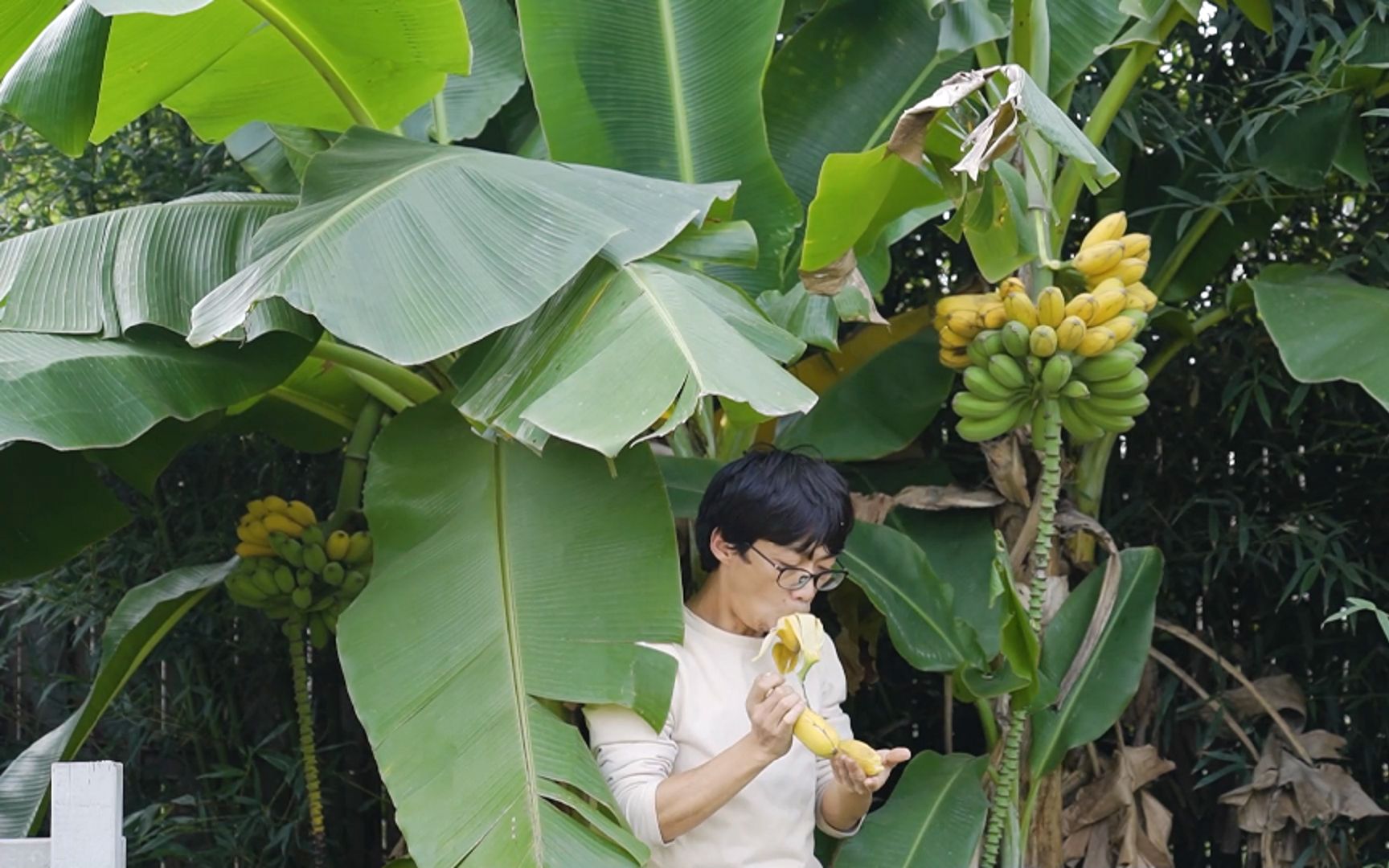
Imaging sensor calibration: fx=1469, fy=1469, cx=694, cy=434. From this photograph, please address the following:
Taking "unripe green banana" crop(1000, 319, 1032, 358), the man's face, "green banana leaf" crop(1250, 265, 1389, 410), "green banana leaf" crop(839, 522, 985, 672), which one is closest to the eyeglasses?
the man's face

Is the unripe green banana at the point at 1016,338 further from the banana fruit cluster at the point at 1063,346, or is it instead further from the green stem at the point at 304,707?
the green stem at the point at 304,707

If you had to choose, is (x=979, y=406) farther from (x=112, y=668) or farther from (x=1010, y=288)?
(x=112, y=668)

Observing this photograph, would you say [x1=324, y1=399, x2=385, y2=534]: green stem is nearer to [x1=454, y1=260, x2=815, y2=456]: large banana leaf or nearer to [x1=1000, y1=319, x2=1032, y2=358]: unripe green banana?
[x1=454, y1=260, x2=815, y2=456]: large banana leaf

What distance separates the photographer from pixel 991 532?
8.07 ft

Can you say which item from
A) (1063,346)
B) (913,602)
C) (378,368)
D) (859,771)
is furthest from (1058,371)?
(378,368)

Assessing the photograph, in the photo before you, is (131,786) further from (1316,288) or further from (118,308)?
(1316,288)

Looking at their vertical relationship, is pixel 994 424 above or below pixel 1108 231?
below

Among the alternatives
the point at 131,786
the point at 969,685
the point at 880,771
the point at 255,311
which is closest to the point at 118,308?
the point at 255,311

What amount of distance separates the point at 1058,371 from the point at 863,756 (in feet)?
2.21

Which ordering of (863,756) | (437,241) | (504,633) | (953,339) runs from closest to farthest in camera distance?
(863,756) → (437,241) → (504,633) → (953,339)

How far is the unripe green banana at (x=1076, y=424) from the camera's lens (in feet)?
7.09

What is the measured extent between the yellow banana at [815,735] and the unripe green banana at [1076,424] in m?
0.71

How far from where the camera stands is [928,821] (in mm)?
2227

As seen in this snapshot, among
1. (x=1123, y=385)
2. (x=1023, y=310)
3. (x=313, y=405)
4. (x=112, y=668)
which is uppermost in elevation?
(x=1023, y=310)
